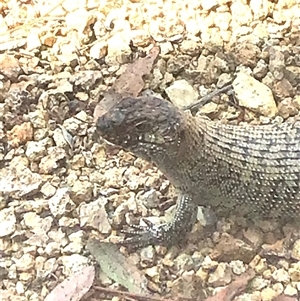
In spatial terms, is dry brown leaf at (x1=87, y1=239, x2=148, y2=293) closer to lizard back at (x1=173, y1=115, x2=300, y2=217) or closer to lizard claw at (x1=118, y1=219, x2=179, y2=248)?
lizard claw at (x1=118, y1=219, x2=179, y2=248)

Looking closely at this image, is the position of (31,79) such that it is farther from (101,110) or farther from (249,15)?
(249,15)

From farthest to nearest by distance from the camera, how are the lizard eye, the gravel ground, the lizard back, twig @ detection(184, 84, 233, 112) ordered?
twig @ detection(184, 84, 233, 112), the gravel ground, the lizard back, the lizard eye

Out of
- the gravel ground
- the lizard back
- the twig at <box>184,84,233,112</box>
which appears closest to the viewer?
the lizard back

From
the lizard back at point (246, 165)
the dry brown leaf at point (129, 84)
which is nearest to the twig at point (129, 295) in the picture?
Answer: the lizard back at point (246, 165)

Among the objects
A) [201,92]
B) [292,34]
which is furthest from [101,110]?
[292,34]

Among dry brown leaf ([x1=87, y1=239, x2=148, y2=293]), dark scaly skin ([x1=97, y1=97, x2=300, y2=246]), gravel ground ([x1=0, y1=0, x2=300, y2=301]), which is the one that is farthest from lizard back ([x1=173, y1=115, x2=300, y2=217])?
dry brown leaf ([x1=87, y1=239, x2=148, y2=293])
